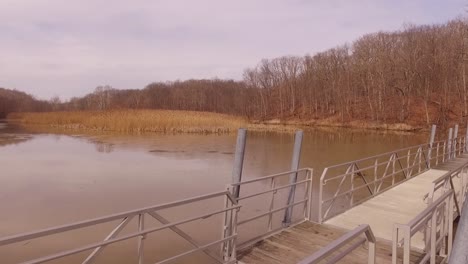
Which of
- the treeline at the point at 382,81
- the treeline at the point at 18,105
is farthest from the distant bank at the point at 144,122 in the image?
the treeline at the point at 18,105

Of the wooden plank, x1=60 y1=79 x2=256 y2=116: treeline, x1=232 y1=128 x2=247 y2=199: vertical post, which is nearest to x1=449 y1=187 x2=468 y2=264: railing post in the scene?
x1=232 y1=128 x2=247 y2=199: vertical post

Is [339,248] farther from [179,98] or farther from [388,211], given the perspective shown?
[179,98]

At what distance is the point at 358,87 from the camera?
56344mm

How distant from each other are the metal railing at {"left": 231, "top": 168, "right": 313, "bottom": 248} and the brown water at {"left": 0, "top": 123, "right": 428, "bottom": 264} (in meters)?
0.95

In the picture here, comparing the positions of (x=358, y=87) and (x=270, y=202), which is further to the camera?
(x=358, y=87)

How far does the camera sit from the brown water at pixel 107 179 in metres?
6.85

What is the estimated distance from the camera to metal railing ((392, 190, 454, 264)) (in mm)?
3080

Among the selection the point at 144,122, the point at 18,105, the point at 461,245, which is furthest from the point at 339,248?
the point at 18,105

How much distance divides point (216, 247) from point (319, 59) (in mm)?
61892

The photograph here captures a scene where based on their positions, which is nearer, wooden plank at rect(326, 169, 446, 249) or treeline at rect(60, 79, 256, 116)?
wooden plank at rect(326, 169, 446, 249)

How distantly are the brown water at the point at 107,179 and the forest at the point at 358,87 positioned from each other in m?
19.4

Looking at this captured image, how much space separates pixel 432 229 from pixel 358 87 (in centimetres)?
5560

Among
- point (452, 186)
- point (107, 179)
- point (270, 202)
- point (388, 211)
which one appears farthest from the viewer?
point (107, 179)

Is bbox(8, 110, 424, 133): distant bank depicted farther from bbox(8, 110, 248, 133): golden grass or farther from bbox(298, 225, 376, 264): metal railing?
bbox(298, 225, 376, 264): metal railing
